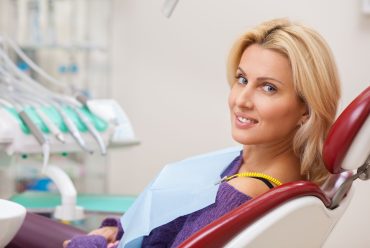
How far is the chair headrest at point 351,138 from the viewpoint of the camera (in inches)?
37.1

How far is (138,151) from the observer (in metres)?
3.05

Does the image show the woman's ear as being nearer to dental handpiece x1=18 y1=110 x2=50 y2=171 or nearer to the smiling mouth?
the smiling mouth

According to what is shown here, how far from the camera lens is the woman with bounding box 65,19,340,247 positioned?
110 cm

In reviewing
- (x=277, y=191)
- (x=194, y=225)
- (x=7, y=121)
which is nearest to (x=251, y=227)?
(x=277, y=191)

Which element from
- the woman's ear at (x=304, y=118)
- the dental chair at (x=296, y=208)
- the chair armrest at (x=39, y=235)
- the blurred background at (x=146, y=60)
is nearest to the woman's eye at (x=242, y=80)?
the woman's ear at (x=304, y=118)

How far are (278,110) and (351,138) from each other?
214 mm

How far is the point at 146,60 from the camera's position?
118 inches

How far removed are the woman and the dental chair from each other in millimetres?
132

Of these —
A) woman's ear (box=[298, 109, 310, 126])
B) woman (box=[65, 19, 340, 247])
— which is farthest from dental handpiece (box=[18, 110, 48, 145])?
woman's ear (box=[298, 109, 310, 126])

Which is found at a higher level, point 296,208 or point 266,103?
point 266,103

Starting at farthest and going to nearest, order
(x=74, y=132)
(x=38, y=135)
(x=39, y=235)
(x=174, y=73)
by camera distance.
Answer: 1. (x=174, y=73)
2. (x=74, y=132)
3. (x=38, y=135)
4. (x=39, y=235)

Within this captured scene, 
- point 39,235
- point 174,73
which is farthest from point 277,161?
point 174,73

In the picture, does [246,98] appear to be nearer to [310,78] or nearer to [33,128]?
[310,78]

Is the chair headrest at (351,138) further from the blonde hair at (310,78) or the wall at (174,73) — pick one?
the wall at (174,73)
